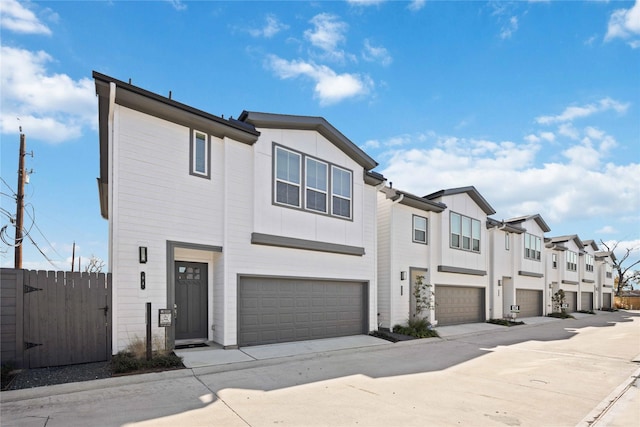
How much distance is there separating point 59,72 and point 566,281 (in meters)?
34.9

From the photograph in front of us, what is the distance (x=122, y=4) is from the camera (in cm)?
1046

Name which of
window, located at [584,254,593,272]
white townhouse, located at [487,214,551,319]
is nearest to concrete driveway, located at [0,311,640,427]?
white townhouse, located at [487,214,551,319]

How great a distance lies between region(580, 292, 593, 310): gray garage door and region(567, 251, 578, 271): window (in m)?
3.30

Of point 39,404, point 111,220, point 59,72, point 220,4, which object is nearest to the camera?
Answer: point 39,404

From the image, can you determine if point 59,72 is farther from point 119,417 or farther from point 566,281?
point 566,281

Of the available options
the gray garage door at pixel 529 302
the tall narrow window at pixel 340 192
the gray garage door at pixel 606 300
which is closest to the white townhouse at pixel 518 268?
the gray garage door at pixel 529 302

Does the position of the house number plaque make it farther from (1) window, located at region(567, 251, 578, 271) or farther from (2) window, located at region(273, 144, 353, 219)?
(1) window, located at region(567, 251, 578, 271)

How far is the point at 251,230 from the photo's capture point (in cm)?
1105

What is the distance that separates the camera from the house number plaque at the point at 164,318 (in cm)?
852

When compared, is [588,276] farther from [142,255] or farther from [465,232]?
[142,255]

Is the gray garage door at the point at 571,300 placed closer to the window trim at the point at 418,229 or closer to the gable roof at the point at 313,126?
the window trim at the point at 418,229

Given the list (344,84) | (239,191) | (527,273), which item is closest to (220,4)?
(344,84)

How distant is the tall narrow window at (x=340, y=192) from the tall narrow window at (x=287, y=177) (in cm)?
150

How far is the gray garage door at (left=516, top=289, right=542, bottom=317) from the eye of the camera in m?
25.4
